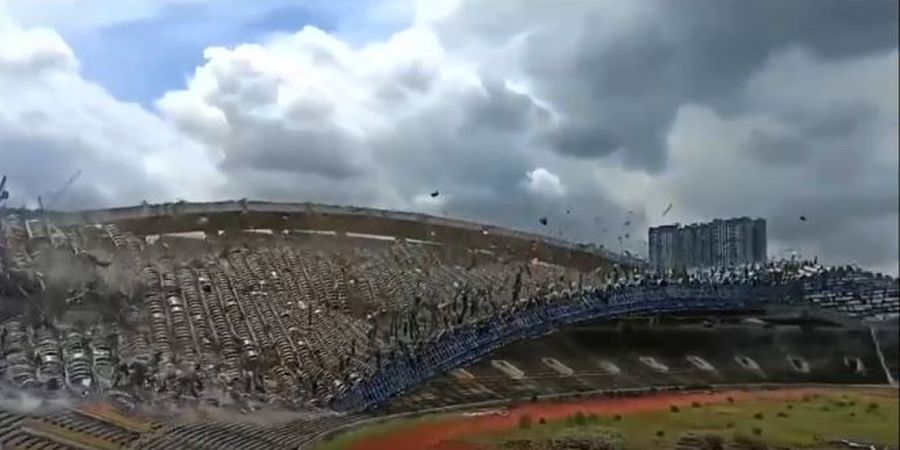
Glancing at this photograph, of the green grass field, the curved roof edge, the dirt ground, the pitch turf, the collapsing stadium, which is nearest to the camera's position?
the green grass field

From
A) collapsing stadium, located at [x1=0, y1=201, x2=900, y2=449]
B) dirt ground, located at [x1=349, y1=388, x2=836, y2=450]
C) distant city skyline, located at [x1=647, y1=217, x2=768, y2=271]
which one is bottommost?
dirt ground, located at [x1=349, y1=388, x2=836, y2=450]

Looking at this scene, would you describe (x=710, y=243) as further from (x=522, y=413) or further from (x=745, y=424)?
(x=522, y=413)

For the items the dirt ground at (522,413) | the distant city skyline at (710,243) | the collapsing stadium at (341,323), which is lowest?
the dirt ground at (522,413)

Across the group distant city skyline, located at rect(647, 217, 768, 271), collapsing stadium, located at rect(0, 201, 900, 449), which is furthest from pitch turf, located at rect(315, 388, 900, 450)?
distant city skyline, located at rect(647, 217, 768, 271)

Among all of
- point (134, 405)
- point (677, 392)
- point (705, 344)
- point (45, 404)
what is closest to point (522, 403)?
point (677, 392)

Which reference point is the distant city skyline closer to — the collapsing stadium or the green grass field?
the collapsing stadium

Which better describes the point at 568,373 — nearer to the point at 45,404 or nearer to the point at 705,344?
the point at 705,344

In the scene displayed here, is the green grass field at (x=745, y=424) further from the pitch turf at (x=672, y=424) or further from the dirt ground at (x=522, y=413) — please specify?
the dirt ground at (x=522, y=413)

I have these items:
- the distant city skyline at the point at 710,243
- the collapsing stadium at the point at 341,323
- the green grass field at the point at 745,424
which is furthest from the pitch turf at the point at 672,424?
the distant city skyline at the point at 710,243
